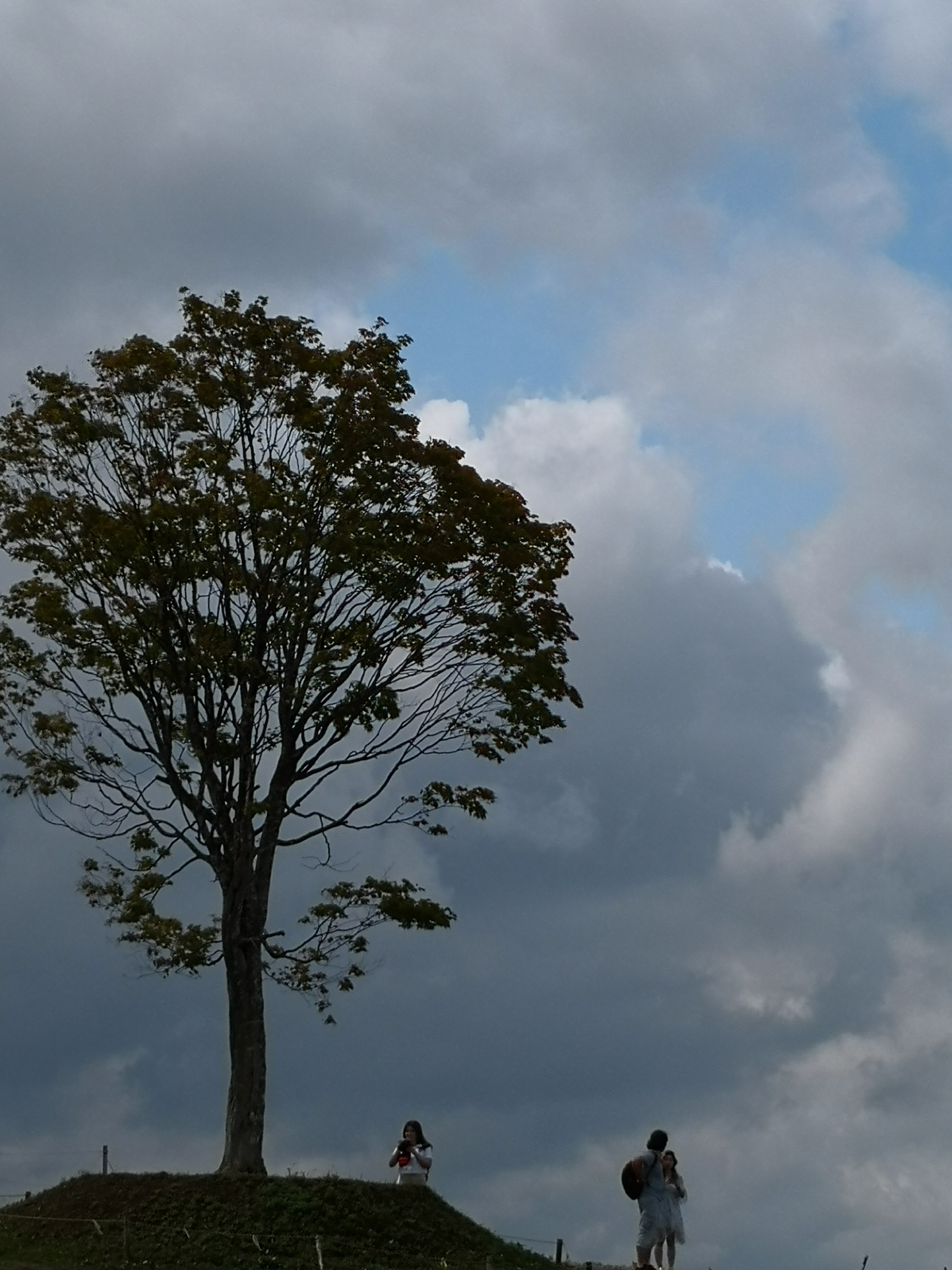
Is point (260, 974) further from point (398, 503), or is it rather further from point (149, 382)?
point (149, 382)

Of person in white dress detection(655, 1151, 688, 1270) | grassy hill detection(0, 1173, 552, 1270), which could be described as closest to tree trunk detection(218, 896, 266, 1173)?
grassy hill detection(0, 1173, 552, 1270)

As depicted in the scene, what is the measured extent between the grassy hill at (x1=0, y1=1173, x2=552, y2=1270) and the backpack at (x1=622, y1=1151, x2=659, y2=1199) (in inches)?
192

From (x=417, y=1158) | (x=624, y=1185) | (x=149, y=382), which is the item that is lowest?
(x=624, y=1185)

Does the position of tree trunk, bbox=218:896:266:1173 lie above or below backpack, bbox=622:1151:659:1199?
above

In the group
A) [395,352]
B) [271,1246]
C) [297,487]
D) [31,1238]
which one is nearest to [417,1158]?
[271,1246]

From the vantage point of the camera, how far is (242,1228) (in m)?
30.5

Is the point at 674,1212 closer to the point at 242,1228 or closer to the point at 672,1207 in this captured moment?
the point at 672,1207

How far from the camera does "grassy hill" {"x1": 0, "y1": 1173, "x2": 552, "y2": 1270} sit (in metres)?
29.6

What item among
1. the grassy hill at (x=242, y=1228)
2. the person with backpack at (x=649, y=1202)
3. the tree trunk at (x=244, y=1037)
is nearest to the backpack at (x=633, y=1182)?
the person with backpack at (x=649, y=1202)

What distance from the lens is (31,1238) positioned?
31.1m

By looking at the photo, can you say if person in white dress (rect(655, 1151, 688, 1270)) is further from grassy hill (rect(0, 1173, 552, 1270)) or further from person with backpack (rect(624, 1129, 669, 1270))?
grassy hill (rect(0, 1173, 552, 1270))

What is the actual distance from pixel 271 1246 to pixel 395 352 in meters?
16.2

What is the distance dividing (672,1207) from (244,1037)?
32.4 feet

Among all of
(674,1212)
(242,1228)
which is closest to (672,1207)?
(674,1212)
